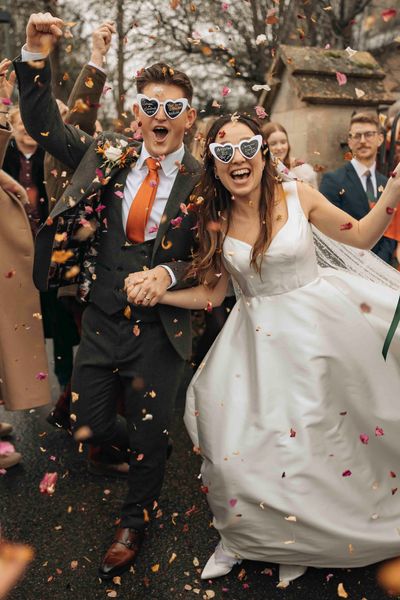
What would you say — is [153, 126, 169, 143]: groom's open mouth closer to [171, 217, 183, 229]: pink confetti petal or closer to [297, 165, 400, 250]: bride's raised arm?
[171, 217, 183, 229]: pink confetti petal

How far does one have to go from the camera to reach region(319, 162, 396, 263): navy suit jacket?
4.92 m

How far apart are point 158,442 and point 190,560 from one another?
2.02 feet

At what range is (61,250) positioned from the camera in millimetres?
3062

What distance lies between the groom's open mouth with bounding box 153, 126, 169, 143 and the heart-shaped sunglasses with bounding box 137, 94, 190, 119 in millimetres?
71

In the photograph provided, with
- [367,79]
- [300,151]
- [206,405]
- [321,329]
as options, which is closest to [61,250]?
[206,405]

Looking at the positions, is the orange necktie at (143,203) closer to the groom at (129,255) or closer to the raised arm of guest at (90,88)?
the groom at (129,255)

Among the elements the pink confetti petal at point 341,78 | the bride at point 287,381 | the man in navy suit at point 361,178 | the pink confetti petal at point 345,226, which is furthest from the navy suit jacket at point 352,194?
the pink confetti petal at point 345,226

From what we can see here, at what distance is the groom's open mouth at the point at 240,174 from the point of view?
2.86 metres

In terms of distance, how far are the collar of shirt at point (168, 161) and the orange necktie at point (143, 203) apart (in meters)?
0.03

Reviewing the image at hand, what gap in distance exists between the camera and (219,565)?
2936 mm

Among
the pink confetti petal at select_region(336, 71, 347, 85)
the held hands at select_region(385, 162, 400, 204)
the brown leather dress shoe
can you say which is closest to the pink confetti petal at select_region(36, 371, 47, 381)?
the brown leather dress shoe

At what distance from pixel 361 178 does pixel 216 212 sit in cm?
241

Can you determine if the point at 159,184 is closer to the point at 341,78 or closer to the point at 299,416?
the point at 299,416

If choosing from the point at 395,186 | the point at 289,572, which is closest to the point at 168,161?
the point at 395,186
